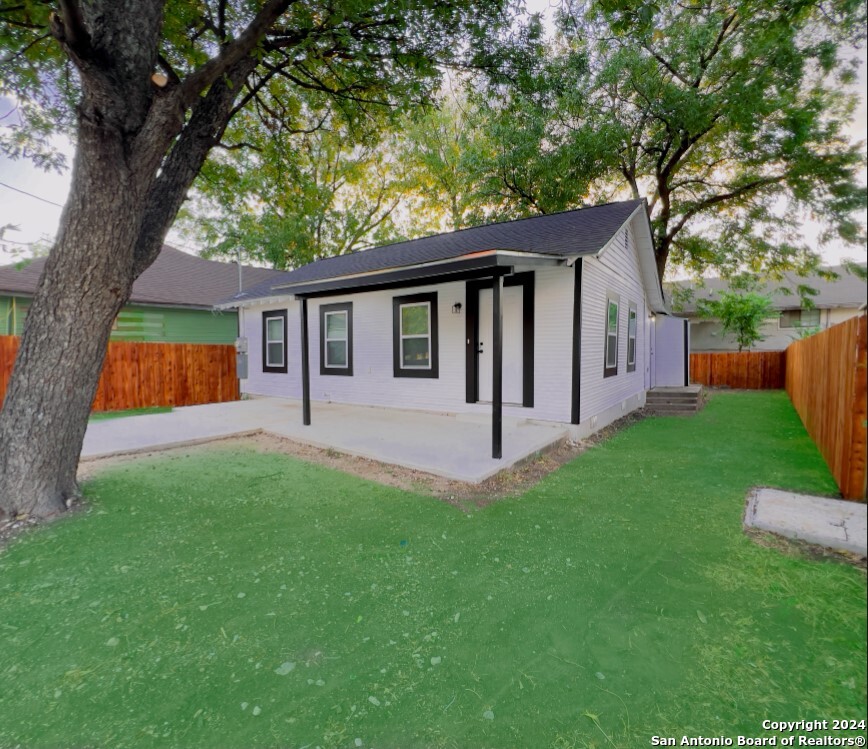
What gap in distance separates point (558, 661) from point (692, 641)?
2.21ft

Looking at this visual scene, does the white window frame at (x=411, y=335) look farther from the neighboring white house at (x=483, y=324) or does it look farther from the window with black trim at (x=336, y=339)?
the window with black trim at (x=336, y=339)

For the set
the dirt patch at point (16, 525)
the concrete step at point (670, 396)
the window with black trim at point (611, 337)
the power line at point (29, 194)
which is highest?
the power line at point (29, 194)

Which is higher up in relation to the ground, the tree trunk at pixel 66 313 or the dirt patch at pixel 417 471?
the tree trunk at pixel 66 313

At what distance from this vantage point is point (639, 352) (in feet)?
34.3

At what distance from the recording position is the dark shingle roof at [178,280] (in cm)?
1069

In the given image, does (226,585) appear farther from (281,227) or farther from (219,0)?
(281,227)

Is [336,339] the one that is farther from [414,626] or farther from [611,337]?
[414,626]

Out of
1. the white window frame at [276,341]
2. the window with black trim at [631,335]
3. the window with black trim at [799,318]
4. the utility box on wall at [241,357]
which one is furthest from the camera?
the window with black trim at [799,318]

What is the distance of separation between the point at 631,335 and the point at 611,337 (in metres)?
1.97

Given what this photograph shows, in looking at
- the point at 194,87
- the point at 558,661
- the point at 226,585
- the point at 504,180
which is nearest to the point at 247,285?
the point at 504,180

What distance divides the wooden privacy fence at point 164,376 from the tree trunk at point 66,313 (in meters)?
6.33

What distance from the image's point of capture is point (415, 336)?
8094mm

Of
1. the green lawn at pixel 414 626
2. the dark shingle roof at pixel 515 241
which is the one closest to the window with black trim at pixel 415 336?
the dark shingle roof at pixel 515 241

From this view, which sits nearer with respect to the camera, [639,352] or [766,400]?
[639,352]
